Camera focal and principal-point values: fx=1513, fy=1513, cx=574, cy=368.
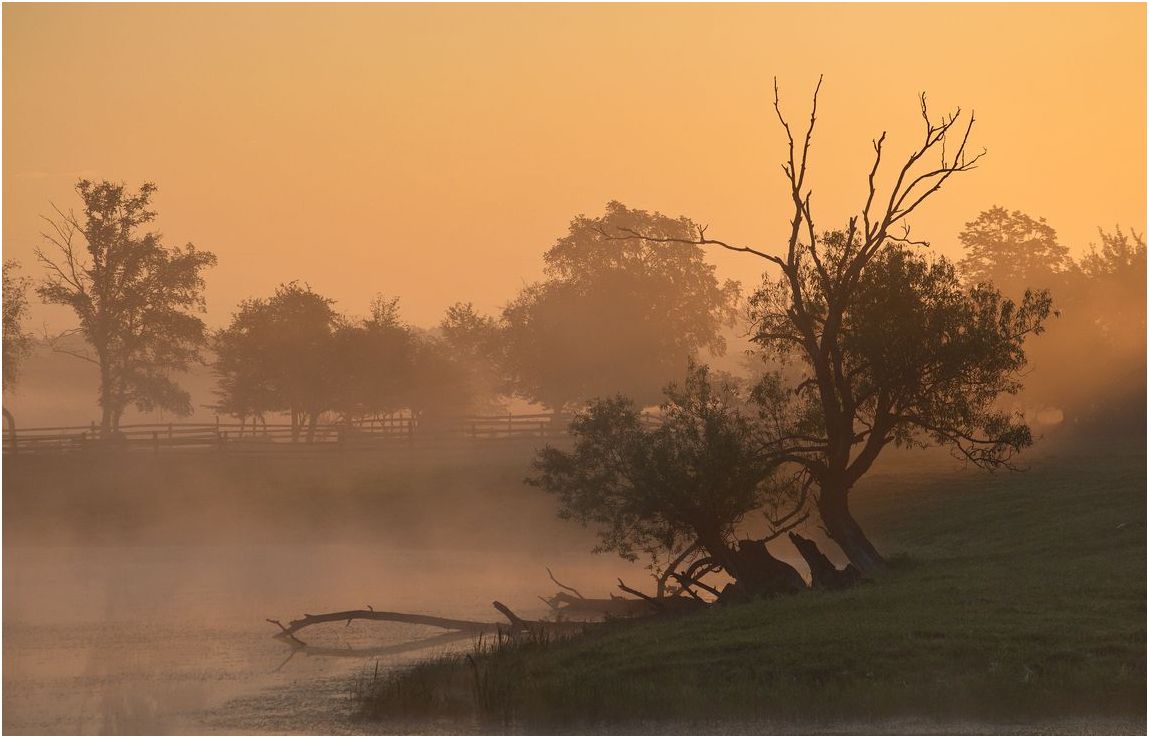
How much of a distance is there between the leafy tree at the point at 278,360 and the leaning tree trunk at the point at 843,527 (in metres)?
62.2

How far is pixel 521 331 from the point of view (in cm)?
10106

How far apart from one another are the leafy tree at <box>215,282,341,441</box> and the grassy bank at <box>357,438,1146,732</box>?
64.9m

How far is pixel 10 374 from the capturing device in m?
93.5

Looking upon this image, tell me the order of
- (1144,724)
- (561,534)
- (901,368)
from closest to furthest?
1. (1144,724)
2. (901,368)
3. (561,534)

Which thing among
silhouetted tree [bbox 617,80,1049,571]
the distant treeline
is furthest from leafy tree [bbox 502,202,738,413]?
silhouetted tree [bbox 617,80,1049,571]

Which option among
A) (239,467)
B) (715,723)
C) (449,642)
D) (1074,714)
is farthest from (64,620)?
(239,467)

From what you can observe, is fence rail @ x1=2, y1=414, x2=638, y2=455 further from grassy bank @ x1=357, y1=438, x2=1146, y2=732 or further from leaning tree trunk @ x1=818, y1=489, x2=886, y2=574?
grassy bank @ x1=357, y1=438, x2=1146, y2=732

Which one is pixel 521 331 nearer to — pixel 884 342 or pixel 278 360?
pixel 278 360

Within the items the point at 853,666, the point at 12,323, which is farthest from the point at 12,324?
the point at 853,666

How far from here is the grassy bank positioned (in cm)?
2378

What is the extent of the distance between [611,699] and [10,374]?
7701cm

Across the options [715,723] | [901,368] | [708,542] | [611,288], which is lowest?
[715,723]

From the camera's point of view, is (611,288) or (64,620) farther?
(611,288)

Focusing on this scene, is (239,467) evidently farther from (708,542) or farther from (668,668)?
(668,668)
